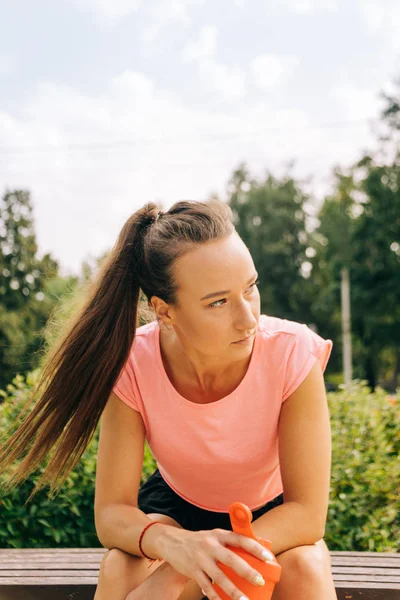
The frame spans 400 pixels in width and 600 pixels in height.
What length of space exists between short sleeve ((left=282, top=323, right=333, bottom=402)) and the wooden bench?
0.67 metres

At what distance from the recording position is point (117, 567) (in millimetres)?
1820

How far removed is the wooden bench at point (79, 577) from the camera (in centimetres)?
210

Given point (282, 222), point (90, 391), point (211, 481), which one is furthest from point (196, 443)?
point (282, 222)

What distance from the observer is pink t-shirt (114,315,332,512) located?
1989 millimetres


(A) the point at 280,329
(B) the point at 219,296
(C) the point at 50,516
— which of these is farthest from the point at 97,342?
(C) the point at 50,516

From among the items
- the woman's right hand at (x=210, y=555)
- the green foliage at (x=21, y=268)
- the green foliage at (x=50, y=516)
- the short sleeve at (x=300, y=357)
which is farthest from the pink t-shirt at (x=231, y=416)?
the green foliage at (x=21, y=268)

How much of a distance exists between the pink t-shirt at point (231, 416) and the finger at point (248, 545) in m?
0.44

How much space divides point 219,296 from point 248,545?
64 cm

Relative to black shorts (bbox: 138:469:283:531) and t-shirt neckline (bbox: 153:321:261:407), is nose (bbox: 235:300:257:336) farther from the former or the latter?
black shorts (bbox: 138:469:283:531)

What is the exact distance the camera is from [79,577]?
2.18m

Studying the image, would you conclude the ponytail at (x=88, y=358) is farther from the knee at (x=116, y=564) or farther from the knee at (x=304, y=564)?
the knee at (x=304, y=564)

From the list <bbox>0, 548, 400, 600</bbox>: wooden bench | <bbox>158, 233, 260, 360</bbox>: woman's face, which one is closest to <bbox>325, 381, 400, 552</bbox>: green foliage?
<bbox>0, 548, 400, 600</bbox>: wooden bench

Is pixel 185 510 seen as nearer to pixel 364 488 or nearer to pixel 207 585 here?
pixel 207 585

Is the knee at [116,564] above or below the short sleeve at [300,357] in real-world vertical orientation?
below
